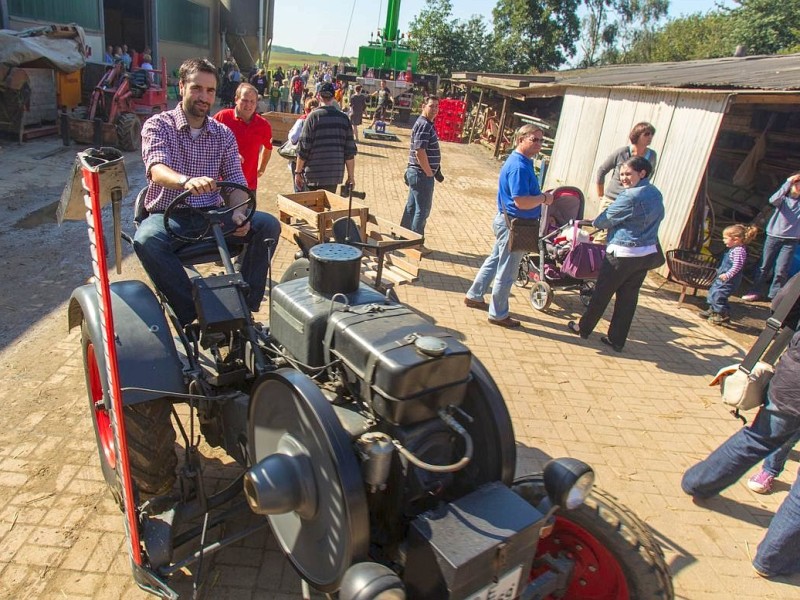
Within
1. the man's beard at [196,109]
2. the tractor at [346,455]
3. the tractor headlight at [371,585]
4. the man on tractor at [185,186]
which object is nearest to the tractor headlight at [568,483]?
the tractor at [346,455]

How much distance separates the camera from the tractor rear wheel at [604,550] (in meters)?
2.03

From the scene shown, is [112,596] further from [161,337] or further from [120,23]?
[120,23]

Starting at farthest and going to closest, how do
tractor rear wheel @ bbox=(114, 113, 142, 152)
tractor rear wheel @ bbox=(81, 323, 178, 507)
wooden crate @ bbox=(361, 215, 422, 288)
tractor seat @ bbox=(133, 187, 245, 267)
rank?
tractor rear wheel @ bbox=(114, 113, 142, 152) < wooden crate @ bbox=(361, 215, 422, 288) < tractor seat @ bbox=(133, 187, 245, 267) < tractor rear wheel @ bbox=(81, 323, 178, 507)

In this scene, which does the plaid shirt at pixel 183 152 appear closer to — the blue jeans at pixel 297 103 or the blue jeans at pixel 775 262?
the blue jeans at pixel 775 262

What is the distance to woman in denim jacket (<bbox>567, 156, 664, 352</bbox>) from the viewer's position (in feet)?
15.1

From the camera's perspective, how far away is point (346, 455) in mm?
1747

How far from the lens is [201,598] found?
2367 millimetres

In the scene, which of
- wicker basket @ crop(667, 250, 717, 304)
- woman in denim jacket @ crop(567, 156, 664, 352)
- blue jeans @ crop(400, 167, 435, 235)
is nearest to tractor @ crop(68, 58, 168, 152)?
blue jeans @ crop(400, 167, 435, 235)

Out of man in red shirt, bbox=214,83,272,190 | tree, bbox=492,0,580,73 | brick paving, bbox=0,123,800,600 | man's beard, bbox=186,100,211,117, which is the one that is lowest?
brick paving, bbox=0,123,800,600

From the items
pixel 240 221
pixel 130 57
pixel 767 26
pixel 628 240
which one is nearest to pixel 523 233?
pixel 628 240

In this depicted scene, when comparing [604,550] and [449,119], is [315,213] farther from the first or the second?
[449,119]

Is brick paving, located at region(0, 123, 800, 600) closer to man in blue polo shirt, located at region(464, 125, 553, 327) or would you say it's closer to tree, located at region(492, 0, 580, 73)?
man in blue polo shirt, located at region(464, 125, 553, 327)

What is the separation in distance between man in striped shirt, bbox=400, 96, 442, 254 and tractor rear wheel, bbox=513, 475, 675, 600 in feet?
16.0

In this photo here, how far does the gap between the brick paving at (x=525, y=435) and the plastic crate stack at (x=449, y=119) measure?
13.6 m
